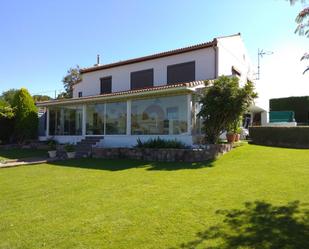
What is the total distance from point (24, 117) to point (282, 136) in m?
20.3

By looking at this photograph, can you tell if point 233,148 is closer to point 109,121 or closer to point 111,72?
point 109,121

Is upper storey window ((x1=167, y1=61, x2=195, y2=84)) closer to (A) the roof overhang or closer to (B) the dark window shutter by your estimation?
(A) the roof overhang

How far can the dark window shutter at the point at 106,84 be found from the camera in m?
27.1

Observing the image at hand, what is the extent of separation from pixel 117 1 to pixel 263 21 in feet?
32.6

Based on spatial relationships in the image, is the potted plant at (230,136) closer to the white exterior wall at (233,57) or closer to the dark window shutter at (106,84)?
the white exterior wall at (233,57)

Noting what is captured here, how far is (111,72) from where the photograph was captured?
88.4 ft

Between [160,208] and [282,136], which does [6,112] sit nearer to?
[282,136]

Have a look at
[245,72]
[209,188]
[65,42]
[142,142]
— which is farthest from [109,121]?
[245,72]

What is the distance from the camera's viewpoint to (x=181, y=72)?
22.0 meters

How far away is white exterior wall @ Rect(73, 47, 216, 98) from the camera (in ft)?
68.7

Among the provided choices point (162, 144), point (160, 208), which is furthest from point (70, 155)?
point (160, 208)

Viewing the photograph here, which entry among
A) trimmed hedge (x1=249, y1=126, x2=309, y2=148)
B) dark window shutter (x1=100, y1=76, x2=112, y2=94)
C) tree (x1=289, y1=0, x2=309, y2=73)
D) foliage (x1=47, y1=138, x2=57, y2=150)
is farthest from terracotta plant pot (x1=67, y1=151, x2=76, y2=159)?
tree (x1=289, y1=0, x2=309, y2=73)

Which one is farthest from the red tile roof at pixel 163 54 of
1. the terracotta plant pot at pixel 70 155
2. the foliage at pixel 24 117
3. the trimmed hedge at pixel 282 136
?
the terracotta plant pot at pixel 70 155

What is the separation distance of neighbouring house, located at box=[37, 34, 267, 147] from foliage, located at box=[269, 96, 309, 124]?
12.2 metres
